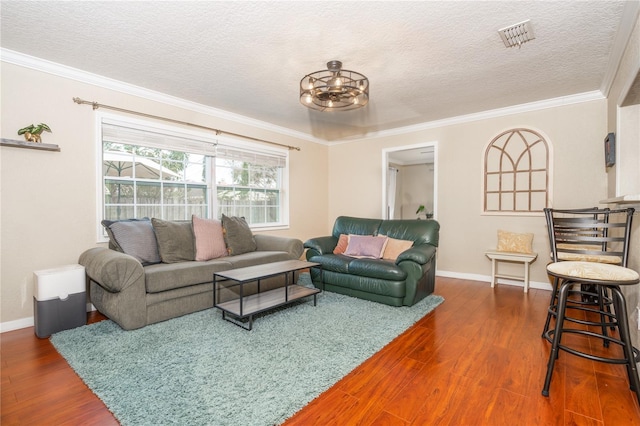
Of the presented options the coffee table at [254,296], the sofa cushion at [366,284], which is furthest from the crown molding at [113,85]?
the sofa cushion at [366,284]

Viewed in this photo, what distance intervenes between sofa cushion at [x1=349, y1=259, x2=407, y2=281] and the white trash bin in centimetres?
261

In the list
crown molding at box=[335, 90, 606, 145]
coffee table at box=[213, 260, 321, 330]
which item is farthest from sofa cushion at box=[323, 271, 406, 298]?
crown molding at box=[335, 90, 606, 145]

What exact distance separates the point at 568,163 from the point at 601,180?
0.39 m

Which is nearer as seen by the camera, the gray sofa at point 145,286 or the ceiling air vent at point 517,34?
the ceiling air vent at point 517,34

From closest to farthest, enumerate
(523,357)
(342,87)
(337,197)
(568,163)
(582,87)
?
(523,357)
(342,87)
(582,87)
(568,163)
(337,197)

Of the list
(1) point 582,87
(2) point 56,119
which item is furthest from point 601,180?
(2) point 56,119

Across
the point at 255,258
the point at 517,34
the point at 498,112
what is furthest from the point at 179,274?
the point at 498,112

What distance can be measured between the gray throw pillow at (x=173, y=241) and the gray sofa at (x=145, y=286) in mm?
29

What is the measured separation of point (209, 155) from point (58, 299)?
7.60 feet

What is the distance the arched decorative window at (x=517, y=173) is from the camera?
4023 mm

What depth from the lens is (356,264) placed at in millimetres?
3482

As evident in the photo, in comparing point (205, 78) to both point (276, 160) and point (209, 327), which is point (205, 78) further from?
point (209, 327)

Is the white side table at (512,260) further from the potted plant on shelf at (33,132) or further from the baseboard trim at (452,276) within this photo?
the potted plant on shelf at (33,132)

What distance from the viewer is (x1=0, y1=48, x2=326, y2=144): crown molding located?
271cm
